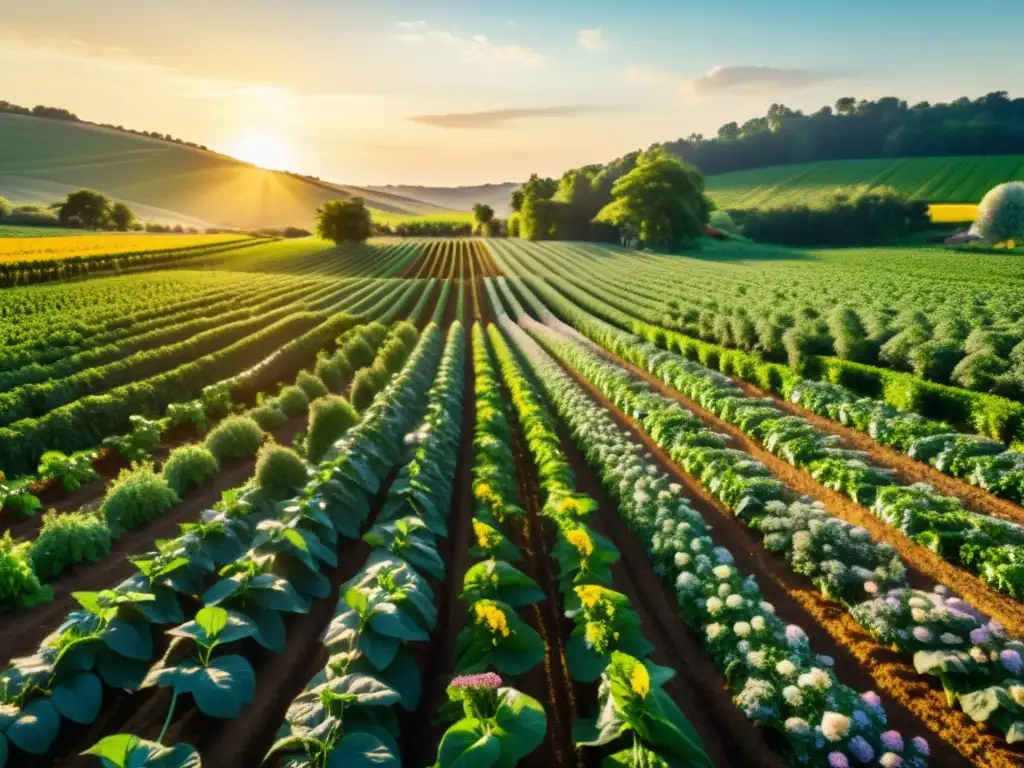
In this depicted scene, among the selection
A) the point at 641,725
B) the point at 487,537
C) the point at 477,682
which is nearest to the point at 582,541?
the point at 487,537

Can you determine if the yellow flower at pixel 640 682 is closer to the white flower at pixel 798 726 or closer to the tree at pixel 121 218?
the white flower at pixel 798 726

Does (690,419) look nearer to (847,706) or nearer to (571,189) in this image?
(847,706)

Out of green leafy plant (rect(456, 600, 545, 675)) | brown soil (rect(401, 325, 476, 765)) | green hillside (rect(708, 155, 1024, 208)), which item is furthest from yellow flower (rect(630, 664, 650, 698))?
green hillside (rect(708, 155, 1024, 208))

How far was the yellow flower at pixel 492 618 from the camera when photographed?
632 centimetres

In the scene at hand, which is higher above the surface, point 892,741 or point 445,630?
point 892,741

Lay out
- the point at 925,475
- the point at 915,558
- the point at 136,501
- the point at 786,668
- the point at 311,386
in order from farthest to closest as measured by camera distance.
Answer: the point at 311,386
the point at 925,475
the point at 136,501
the point at 915,558
the point at 786,668

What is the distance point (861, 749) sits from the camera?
5.45m

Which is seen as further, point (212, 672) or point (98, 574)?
point (98, 574)

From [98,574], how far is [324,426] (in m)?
6.06

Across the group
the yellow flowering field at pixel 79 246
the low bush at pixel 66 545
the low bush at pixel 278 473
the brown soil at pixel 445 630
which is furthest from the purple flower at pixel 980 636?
the yellow flowering field at pixel 79 246

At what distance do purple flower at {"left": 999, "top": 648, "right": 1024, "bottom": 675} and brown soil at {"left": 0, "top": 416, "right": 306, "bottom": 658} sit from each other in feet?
38.6

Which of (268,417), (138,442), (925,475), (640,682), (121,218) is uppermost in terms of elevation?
(121,218)

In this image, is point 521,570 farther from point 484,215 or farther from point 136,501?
point 484,215

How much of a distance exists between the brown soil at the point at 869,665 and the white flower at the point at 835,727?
1311mm
